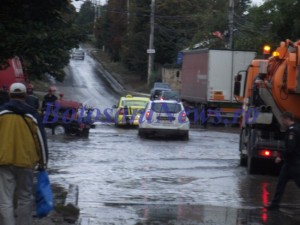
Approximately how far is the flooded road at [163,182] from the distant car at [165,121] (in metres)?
0.51

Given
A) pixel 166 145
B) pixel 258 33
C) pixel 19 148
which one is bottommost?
pixel 166 145

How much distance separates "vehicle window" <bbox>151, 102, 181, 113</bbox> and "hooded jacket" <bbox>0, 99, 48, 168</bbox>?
19.1 meters

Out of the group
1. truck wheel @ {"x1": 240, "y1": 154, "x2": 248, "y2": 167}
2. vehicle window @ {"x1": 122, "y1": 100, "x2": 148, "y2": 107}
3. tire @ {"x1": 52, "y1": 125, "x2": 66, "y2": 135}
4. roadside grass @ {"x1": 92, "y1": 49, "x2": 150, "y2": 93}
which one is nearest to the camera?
truck wheel @ {"x1": 240, "y1": 154, "x2": 248, "y2": 167}

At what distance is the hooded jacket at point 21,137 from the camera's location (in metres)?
8.29

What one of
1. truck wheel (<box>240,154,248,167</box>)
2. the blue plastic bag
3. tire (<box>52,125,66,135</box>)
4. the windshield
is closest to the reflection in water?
truck wheel (<box>240,154,248,167</box>)

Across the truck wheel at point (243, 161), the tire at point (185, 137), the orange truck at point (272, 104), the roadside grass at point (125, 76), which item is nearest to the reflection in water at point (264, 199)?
the orange truck at point (272, 104)

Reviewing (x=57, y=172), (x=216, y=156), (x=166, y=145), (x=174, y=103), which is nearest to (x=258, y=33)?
(x=174, y=103)

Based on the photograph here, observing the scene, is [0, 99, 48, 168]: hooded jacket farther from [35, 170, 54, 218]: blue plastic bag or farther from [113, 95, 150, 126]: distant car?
[113, 95, 150, 126]: distant car

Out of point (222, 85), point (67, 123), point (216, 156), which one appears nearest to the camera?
point (216, 156)

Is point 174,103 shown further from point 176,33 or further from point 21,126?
point 176,33

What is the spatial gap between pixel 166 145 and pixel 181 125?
2425 millimetres

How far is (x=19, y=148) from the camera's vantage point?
328 inches

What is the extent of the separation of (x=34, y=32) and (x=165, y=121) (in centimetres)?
1880

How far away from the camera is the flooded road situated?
11.5 metres
